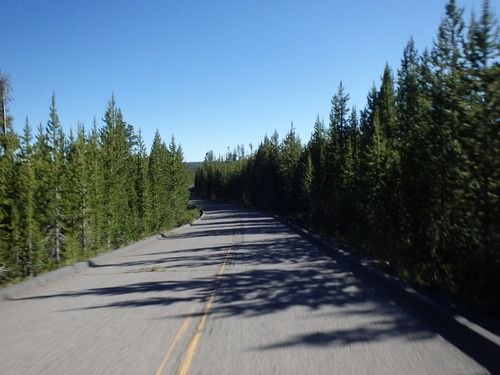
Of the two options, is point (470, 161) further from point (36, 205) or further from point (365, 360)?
point (36, 205)

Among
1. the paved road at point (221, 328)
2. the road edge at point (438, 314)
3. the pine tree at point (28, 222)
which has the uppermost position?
the pine tree at point (28, 222)

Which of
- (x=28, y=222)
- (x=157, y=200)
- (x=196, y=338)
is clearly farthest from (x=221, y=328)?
(x=157, y=200)

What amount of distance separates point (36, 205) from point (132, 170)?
44.8 feet

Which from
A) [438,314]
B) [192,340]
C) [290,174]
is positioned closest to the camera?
[192,340]

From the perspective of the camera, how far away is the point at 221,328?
6695 millimetres

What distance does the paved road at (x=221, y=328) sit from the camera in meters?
5.11

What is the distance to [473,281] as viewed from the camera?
25.0ft

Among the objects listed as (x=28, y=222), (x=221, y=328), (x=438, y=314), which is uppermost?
(x=28, y=222)

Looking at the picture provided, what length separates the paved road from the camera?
511 centimetres

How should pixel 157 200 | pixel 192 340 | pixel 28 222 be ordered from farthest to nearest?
pixel 157 200 < pixel 28 222 < pixel 192 340

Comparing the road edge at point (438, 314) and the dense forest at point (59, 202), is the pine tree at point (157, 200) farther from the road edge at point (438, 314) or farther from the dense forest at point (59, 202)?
the road edge at point (438, 314)

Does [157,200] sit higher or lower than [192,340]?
higher

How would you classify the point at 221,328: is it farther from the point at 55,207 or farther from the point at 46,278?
the point at 55,207

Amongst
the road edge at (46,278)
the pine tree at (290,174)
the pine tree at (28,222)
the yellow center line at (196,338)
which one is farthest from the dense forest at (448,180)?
the pine tree at (290,174)
